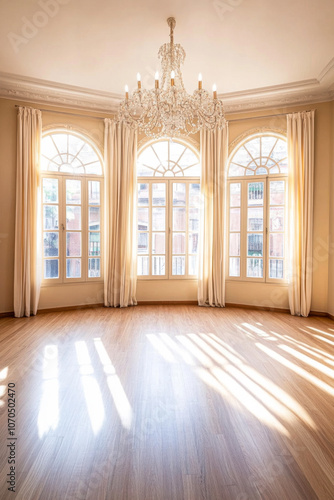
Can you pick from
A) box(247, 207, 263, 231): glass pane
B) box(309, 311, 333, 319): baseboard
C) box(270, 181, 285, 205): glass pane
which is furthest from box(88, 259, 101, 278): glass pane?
box(309, 311, 333, 319): baseboard

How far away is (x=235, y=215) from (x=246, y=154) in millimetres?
1156

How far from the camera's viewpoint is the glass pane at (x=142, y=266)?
6.25 metres

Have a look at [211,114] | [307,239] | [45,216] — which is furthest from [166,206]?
[211,114]

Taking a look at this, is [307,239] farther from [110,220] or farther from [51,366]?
[51,366]

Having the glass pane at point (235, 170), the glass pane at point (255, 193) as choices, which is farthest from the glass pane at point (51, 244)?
the glass pane at point (255, 193)

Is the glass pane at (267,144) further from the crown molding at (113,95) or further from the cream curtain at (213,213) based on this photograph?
the cream curtain at (213,213)

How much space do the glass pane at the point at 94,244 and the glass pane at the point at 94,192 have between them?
615 millimetres

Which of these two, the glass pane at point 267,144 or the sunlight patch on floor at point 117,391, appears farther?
the glass pane at point 267,144

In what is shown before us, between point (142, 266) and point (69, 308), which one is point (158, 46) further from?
point (69, 308)

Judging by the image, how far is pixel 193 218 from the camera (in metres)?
6.31

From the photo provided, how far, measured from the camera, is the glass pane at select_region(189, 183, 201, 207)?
20.7 feet

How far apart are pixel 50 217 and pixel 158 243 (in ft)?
6.70

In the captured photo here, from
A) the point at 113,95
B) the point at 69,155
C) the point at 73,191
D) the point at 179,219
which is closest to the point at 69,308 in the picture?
the point at 73,191

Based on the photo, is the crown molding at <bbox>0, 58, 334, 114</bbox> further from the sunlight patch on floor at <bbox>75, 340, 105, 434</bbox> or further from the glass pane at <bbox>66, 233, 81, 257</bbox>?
the sunlight patch on floor at <bbox>75, 340, 105, 434</bbox>
